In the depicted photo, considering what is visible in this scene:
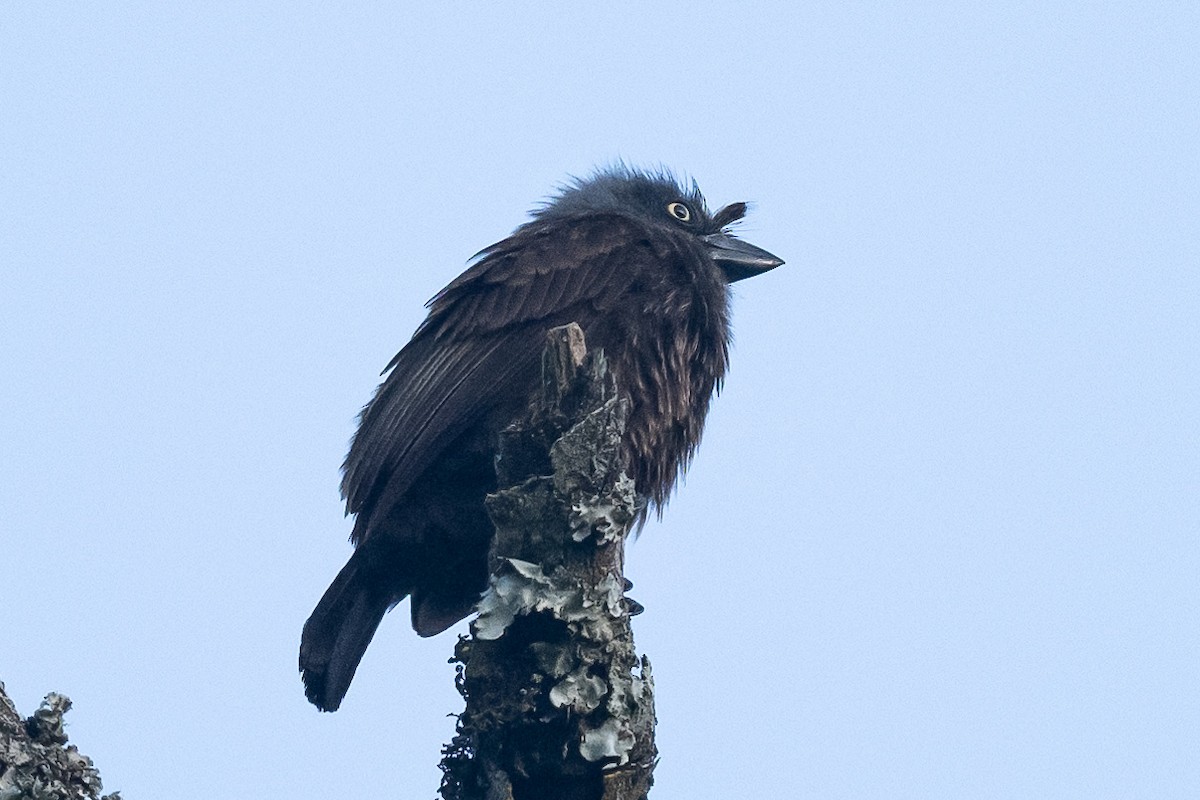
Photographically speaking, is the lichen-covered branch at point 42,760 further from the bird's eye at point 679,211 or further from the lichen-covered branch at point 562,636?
the bird's eye at point 679,211

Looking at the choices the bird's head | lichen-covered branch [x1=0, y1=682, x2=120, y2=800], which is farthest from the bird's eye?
lichen-covered branch [x1=0, y1=682, x2=120, y2=800]

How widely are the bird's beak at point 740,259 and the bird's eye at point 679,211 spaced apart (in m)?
0.27

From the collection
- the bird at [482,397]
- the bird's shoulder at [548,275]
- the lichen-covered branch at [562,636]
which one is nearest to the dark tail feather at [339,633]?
the bird at [482,397]

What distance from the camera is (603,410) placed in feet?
11.4

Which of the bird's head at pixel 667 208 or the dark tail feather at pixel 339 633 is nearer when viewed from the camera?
the dark tail feather at pixel 339 633

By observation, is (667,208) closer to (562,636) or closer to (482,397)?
(482,397)

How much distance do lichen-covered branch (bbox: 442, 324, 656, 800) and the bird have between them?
4.39ft

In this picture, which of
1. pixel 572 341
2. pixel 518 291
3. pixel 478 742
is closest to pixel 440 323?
pixel 518 291

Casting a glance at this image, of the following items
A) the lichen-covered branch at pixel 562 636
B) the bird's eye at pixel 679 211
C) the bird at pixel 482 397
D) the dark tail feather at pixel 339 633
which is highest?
the bird's eye at pixel 679 211

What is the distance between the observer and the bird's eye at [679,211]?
6297 millimetres

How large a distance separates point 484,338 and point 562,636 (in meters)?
2.01

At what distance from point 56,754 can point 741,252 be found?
12.6ft

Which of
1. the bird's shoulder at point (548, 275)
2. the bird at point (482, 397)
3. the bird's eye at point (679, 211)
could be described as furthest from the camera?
the bird's eye at point (679, 211)

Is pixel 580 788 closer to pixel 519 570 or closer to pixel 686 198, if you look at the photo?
pixel 519 570
